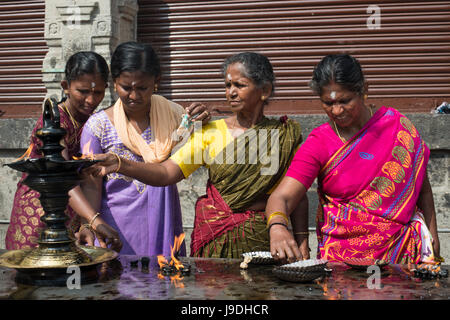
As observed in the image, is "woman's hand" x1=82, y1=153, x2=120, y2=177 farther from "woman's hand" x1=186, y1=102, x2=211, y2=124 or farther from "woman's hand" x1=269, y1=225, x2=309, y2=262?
"woman's hand" x1=269, y1=225, x2=309, y2=262

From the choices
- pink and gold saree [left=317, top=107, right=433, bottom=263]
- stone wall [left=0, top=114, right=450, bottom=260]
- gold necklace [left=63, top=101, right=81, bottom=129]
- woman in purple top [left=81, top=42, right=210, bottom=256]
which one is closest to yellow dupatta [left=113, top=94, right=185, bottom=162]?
woman in purple top [left=81, top=42, right=210, bottom=256]

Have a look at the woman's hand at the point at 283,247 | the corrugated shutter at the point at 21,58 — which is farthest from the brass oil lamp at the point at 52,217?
the corrugated shutter at the point at 21,58

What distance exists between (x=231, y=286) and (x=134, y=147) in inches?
56.6

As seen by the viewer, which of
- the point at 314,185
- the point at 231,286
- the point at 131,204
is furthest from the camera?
the point at 314,185

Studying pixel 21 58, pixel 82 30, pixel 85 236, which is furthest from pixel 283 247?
pixel 21 58

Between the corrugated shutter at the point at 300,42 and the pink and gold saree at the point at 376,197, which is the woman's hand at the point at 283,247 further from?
the corrugated shutter at the point at 300,42

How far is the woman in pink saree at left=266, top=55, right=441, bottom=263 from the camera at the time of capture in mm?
2721

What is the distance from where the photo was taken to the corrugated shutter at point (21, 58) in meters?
6.56

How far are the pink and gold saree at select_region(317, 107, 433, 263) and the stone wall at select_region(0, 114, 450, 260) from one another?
223cm

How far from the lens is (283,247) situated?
2402 millimetres

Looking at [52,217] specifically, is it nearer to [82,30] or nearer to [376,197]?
[376,197]
